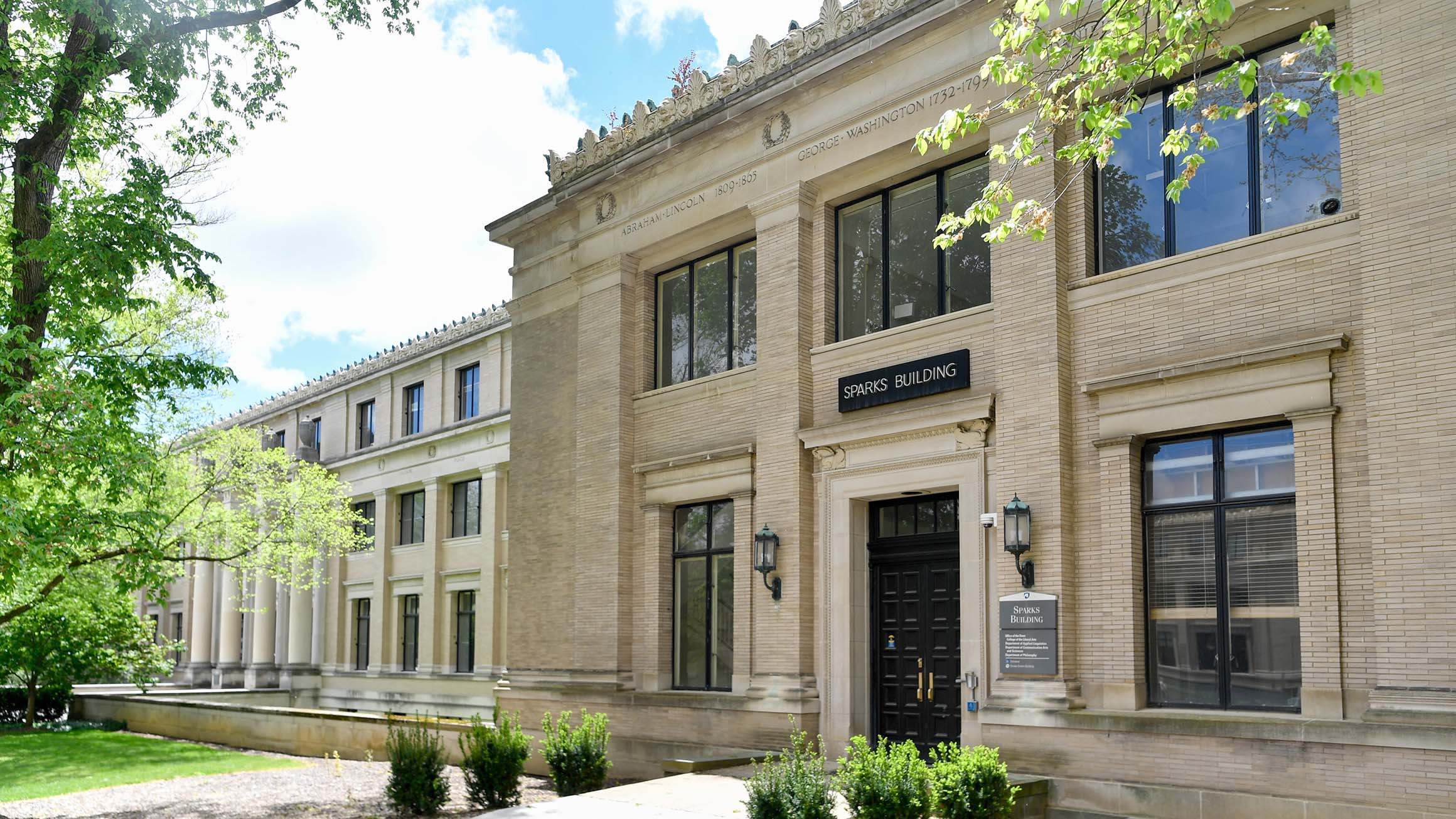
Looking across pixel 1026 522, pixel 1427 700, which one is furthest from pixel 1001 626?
pixel 1427 700

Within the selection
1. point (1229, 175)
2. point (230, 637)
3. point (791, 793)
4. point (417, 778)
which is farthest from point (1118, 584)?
point (230, 637)

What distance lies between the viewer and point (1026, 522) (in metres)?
14.2

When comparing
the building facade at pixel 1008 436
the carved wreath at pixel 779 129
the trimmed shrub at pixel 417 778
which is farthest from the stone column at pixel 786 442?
the trimmed shrub at pixel 417 778

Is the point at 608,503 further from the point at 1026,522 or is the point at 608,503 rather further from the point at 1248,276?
the point at 1248,276

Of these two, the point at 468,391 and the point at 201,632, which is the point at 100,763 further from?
the point at 201,632

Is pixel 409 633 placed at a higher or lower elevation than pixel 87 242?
lower

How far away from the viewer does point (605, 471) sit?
2094 centimetres

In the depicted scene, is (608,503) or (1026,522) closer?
(1026,522)

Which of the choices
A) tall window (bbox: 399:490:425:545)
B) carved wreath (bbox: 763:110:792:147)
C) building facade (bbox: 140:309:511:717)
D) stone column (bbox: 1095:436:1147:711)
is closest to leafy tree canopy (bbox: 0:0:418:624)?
carved wreath (bbox: 763:110:792:147)

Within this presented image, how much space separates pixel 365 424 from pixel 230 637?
554 inches

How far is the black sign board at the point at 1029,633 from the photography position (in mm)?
13969

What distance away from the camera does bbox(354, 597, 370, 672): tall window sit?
45.9 m

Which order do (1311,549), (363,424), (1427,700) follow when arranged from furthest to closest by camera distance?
(363,424), (1311,549), (1427,700)

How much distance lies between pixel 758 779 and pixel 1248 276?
748cm
